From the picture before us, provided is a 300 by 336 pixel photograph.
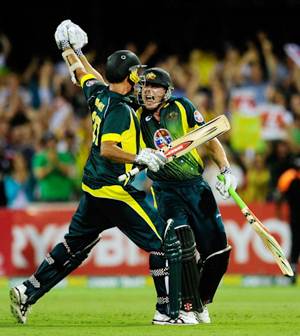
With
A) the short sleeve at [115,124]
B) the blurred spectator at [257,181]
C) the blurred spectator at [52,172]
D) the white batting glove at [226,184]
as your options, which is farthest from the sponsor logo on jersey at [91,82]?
the blurred spectator at [257,181]

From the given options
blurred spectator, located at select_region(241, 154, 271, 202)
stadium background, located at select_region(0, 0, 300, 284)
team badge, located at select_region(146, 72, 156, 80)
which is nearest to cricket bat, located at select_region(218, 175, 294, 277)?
team badge, located at select_region(146, 72, 156, 80)

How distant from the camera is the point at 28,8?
20.8 m

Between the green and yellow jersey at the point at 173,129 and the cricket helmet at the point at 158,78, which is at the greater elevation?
the cricket helmet at the point at 158,78

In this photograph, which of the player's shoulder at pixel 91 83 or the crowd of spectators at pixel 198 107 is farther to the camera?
the crowd of spectators at pixel 198 107

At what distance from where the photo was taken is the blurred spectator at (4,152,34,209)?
16.6 metres

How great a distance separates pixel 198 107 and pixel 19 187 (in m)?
2.87

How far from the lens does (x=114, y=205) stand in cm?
899

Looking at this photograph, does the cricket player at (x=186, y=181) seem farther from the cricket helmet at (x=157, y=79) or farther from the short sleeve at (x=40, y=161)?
the short sleeve at (x=40, y=161)

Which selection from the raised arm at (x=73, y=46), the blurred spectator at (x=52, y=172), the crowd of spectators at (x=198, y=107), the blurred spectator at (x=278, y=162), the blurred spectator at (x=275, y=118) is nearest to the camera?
the raised arm at (x=73, y=46)


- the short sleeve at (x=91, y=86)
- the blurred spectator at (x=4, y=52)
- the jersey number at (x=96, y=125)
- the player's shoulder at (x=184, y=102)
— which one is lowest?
the jersey number at (x=96, y=125)

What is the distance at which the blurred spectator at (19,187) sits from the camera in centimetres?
1658

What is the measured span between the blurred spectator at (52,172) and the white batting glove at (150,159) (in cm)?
746

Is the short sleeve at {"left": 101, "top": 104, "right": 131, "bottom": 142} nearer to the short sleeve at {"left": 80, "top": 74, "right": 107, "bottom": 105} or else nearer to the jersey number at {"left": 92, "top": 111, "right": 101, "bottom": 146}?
the jersey number at {"left": 92, "top": 111, "right": 101, "bottom": 146}

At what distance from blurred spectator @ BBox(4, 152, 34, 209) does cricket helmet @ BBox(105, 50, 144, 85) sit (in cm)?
760
